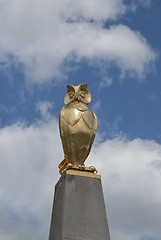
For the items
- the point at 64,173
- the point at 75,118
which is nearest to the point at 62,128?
the point at 75,118

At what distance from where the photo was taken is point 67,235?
6.68m

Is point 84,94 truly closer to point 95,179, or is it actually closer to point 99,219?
point 95,179

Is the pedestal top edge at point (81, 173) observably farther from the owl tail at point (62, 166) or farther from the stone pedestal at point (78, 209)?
the owl tail at point (62, 166)

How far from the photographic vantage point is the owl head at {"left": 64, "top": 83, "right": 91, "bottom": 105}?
8.78m

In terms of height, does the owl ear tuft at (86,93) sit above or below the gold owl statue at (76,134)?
above

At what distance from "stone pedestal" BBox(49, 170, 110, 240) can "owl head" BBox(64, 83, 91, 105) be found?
209cm

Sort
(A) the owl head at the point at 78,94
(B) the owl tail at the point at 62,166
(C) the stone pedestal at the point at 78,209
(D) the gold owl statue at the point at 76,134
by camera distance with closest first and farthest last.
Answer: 1. (C) the stone pedestal at the point at 78,209
2. (D) the gold owl statue at the point at 76,134
3. (B) the owl tail at the point at 62,166
4. (A) the owl head at the point at 78,94

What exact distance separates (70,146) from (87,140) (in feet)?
1.51

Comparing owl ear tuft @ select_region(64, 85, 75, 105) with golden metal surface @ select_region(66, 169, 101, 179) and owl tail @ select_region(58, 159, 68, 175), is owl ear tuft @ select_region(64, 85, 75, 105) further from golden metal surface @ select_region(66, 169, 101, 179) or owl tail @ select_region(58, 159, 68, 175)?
golden metal surface @ select_region(66, 169, 101, 179)

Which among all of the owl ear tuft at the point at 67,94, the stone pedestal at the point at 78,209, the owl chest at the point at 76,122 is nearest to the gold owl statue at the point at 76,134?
the owl chest at the point at 76,122

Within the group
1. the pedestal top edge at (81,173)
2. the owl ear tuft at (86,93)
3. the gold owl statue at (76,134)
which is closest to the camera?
the pedestal top edge at (81,173)

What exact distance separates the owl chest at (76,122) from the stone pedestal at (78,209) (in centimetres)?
104

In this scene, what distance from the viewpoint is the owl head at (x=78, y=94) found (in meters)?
8.78

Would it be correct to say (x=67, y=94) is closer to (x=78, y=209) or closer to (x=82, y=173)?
(x=82, y=173)
